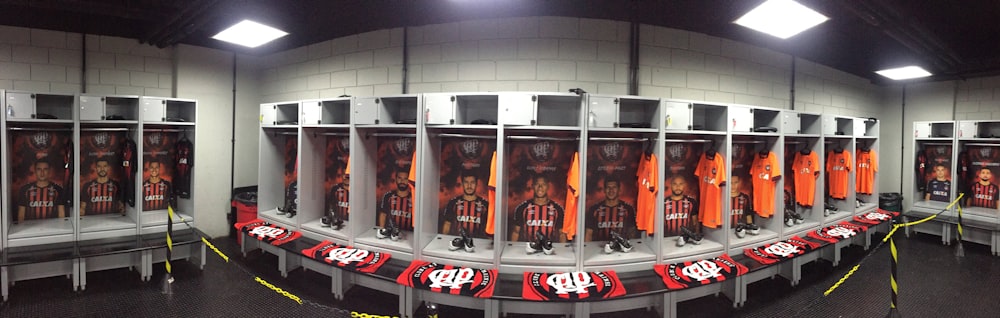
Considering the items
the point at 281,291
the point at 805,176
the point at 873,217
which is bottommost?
the point at 281,291

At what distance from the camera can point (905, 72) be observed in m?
5.12

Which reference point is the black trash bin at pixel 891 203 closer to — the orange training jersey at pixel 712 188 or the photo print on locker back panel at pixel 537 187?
the orange training jersey at pixel 712 188

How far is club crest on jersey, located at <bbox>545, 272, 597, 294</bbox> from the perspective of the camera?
2.40 meters

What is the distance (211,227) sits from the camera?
465 centimetres

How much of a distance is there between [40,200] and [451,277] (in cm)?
462

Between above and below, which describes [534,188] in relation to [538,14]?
below

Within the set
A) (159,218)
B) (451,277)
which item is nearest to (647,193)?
(451,277)

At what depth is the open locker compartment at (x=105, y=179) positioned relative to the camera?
146 inches

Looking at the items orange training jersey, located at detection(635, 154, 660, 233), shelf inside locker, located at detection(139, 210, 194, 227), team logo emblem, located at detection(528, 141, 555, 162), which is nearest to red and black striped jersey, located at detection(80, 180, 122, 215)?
shelf inside locker, located at detection(139, 210, 194, 227)

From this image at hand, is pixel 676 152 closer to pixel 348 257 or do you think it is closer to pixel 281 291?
pixel 348 257

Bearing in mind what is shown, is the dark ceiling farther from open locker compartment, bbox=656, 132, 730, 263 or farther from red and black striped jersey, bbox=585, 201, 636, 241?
red and black striped jersey, bbox=585, 201, 636, 241

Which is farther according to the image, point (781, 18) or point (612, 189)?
point (612, 189)

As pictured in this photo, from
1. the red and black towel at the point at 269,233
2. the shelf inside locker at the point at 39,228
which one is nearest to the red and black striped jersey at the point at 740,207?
the red and black towel at the point at 269,233

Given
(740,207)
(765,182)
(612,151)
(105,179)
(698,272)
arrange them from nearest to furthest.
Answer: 1. (698,272)
2. (612,151)
3. (765,182)
4. (740,207)
5. (105,179)
